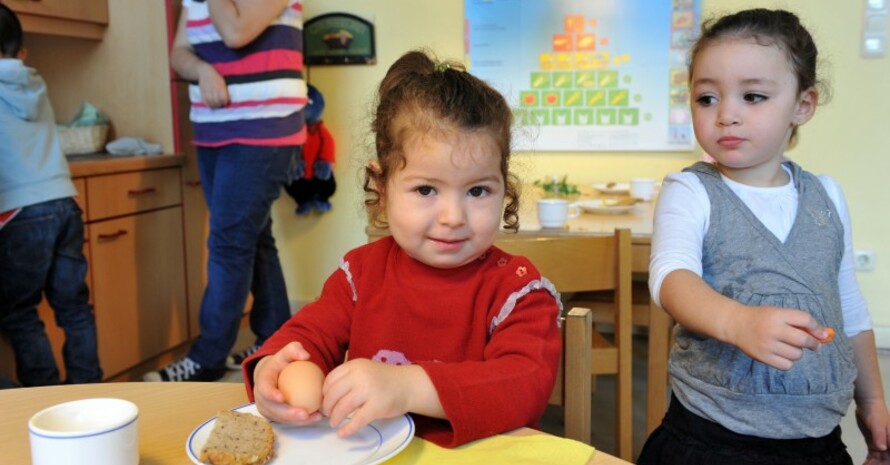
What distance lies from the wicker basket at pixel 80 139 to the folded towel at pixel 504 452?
2742mm

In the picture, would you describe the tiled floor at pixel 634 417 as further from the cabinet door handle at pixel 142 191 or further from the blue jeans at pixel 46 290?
the cabinet door handle at pixel 142 191

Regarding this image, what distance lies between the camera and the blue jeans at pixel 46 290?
2332mm

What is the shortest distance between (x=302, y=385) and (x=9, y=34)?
201cm

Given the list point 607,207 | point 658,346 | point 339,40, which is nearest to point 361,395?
point 658,346

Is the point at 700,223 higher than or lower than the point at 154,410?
higher

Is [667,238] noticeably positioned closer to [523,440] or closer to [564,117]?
[523,440]

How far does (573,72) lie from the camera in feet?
11.5

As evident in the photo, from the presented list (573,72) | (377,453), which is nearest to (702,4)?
→ (573,72)

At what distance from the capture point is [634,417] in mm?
2664

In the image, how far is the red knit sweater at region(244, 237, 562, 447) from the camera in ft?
2.77

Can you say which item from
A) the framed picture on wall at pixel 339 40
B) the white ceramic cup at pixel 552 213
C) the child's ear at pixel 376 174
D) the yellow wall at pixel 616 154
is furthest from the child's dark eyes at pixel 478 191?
the framed picture on wall at pixel 339 40

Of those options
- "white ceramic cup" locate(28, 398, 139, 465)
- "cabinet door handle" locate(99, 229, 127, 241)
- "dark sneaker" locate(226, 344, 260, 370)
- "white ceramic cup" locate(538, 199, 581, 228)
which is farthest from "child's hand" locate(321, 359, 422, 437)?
"dark sneaker" locate(226, 344, 260, 370)

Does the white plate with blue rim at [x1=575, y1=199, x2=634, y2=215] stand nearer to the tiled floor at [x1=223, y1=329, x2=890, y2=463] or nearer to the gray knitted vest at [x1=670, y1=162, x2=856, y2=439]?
the tiled floor at [x1=223, y1=329, x2=890, y2=463]

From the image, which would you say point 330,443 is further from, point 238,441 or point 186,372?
point 186,372
